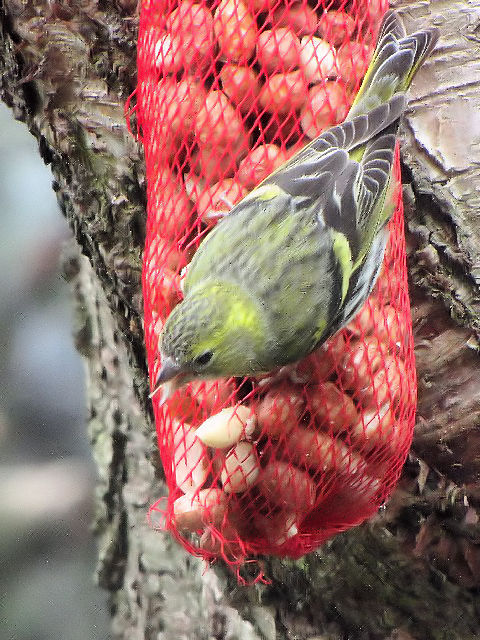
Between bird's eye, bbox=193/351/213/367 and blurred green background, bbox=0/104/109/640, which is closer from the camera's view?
bird's eye, bbox=193/351/213/367

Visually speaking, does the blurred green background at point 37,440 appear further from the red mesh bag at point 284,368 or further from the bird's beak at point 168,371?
the bird's beak at point 168,371

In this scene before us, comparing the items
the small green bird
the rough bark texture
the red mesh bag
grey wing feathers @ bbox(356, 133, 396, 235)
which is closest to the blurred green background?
the rough bark texture

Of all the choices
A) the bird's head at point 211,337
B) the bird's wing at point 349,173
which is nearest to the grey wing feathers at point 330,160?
the bird's wing at point 349,173

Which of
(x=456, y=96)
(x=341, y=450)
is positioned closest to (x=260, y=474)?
(x=341, y=450)

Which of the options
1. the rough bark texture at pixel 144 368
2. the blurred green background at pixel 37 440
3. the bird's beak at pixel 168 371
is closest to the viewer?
the bird's beak at pixel 168 371

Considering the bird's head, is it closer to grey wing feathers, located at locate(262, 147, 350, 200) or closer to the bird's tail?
grey wing feathers, located at locate(262, 147, 350, 200)

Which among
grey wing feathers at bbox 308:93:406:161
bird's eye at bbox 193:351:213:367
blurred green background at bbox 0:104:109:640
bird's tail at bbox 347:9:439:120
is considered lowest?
blurred green background at bbox 0:104:109:640

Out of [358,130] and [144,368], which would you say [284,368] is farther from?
[144,368]

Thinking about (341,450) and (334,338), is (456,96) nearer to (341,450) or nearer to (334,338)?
(334,338)
